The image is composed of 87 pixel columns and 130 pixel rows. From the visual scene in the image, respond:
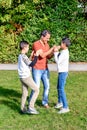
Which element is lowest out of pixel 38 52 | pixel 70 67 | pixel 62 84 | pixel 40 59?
pixel 70 67

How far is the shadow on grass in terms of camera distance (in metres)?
8.90

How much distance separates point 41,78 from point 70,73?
492 centimetres

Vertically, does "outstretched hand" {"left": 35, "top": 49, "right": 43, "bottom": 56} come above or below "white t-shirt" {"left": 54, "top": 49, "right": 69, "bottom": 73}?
above

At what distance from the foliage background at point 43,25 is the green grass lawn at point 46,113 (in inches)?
180

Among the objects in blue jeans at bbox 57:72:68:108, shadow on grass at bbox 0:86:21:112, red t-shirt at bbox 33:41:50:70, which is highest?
red t-shirt at bbox 33:41:50:70

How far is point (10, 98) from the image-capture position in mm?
9586

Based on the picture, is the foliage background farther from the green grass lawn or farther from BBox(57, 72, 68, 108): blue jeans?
BBox(57, 72, 68, 108): blue jeans

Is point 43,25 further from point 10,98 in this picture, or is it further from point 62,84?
point 62,84

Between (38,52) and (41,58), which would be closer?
(38,52)

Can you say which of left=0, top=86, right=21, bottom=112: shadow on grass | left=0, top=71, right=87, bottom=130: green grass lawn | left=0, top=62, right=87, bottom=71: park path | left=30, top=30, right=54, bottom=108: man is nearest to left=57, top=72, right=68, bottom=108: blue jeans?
left=0, top=71, right=87, bottom=130: green grass lawn

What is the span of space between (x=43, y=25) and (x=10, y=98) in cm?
685

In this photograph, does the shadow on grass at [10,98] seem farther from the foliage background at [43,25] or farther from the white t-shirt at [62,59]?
the foliage background at [43,25]

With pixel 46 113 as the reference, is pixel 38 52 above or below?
above

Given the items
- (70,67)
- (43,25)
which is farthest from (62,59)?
(43,25)
